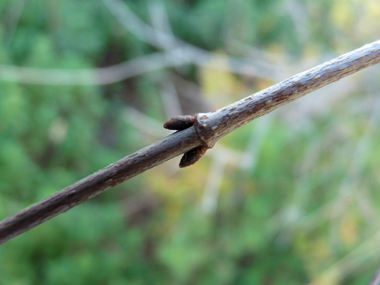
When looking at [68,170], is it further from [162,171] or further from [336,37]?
[336,37]

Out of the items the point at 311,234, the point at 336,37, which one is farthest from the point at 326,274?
the point at 336,37

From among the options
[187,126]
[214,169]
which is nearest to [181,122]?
[187,126]

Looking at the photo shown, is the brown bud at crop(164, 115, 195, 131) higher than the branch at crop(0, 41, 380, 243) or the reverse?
higher

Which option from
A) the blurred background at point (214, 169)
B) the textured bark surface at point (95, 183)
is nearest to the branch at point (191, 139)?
the textured bark surface at point (95, 183)

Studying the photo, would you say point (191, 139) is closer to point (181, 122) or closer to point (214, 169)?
point (181, 122)

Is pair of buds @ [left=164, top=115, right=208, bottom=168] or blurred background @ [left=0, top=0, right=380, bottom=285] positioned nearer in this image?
pair of buds @ [left=164, top=115, right=208, bottom=168]

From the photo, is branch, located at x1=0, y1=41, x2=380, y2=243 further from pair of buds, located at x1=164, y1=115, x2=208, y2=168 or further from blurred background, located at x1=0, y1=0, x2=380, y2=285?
blurred background, located at x1=0, y1=0, x2=380, y2=285

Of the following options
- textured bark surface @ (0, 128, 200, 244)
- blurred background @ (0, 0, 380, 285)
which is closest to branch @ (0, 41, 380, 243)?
textured bark surface @ (0, 128, 200, 244)
